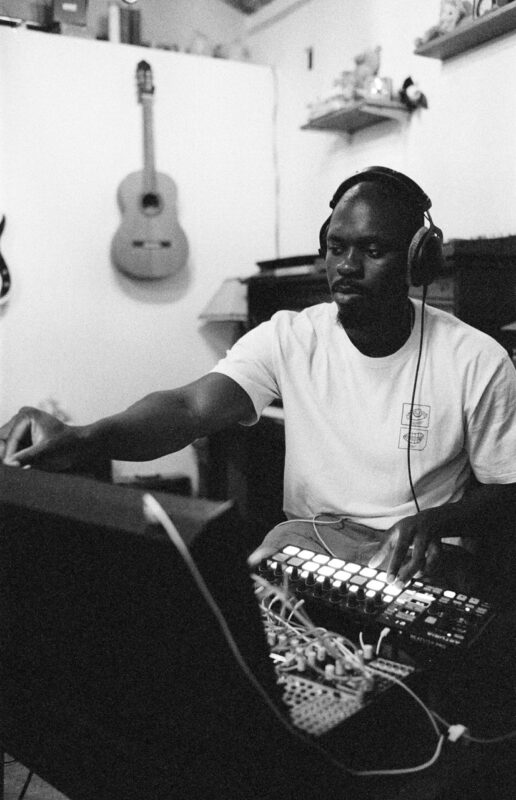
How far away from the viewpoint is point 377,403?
1404 millimetres

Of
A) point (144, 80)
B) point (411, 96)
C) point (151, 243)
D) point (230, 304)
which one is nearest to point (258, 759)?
point (411, 96)

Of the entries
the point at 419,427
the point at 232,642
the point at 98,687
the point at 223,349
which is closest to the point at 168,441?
the point at 419,427

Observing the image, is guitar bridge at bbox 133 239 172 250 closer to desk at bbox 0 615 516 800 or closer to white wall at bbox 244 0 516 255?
white wall at bbox 244 0 516 255

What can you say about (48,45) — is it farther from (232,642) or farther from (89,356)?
(232,642)

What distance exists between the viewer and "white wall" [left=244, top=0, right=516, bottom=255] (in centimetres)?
254

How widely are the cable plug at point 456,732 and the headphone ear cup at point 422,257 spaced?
2.78 feet

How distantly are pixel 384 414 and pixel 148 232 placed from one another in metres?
2.37

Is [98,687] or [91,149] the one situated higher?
[91,149]

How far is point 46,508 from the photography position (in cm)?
59

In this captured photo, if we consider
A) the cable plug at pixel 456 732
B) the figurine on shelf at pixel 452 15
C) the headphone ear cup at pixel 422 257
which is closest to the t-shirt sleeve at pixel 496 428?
the headphone ear cup at pixel 422 257

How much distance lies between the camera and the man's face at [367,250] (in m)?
1.35

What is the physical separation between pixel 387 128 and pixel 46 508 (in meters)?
2.84

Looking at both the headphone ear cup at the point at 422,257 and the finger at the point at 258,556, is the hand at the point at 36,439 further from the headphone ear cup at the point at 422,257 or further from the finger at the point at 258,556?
the headphone ear cup at the point at 422,257

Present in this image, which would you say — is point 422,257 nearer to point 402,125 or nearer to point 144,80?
point 402,125
